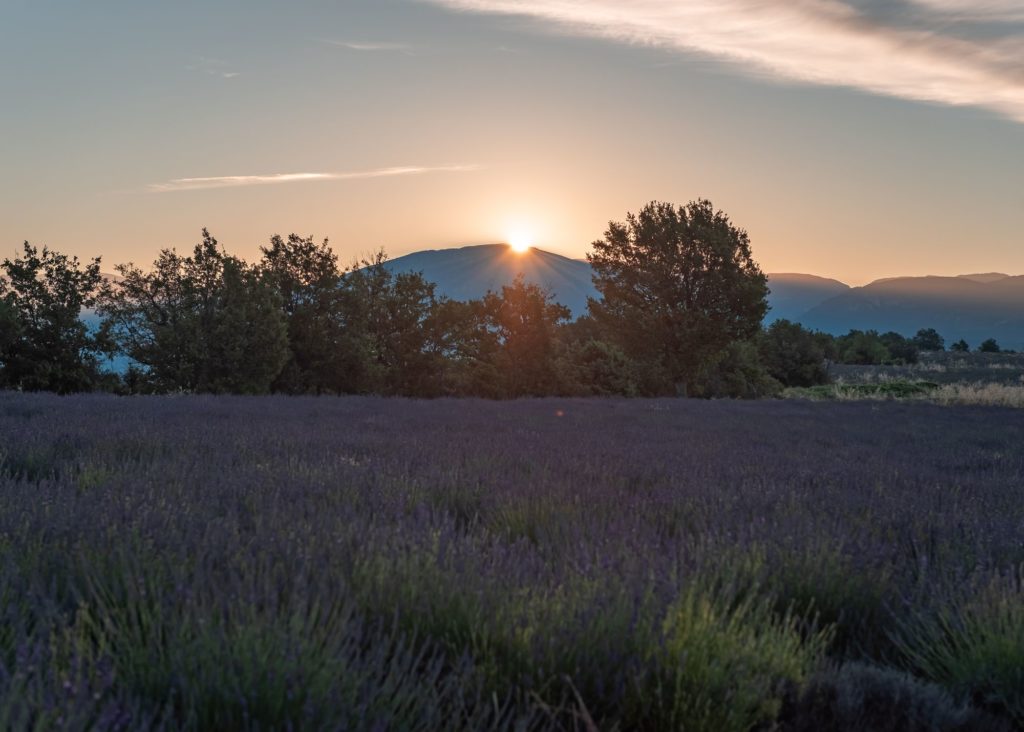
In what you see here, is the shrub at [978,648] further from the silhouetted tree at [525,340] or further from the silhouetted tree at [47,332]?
the silhouetted tree at [525,340]

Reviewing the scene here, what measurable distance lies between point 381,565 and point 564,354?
29046 millimetres

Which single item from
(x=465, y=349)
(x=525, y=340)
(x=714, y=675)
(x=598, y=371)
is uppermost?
(x=525, y=340)

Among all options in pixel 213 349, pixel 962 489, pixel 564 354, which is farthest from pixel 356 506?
pixel 564 354

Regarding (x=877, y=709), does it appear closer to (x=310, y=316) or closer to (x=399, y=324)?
(x=310, y=316)

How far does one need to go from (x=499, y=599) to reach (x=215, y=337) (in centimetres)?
2577

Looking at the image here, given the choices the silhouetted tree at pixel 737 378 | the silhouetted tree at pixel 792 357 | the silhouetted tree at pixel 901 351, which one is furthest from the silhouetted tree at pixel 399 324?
the silhouetted tree at pixel 901 351

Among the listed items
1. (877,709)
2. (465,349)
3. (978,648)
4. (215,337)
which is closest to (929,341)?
(465,349)

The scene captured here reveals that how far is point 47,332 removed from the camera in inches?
890

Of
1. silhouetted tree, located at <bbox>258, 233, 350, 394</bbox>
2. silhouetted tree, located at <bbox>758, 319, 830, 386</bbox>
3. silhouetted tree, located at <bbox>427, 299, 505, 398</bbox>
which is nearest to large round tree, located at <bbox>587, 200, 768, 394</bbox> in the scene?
silhouetted tree, located at <bbox>427, 299, 505, 398</bbox>

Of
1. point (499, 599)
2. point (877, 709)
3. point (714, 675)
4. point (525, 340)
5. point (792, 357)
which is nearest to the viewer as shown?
point (714, 675)

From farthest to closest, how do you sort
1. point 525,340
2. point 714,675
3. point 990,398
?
point 525,340, point 990,398, point 714,675

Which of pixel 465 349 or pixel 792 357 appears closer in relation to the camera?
pixel 465 349

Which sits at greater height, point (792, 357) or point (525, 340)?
point (525, 340)

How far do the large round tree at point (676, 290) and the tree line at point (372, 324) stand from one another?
7 cm
